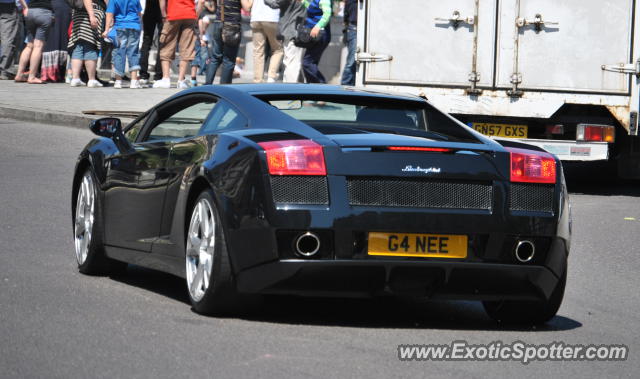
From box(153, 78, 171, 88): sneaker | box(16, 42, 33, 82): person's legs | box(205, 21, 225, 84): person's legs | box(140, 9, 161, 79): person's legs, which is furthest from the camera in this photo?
box(140, 9, 161, 79): person's legs

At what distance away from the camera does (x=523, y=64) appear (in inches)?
585

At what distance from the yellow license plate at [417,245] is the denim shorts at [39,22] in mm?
17326

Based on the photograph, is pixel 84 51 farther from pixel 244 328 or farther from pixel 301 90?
pixel 244 328

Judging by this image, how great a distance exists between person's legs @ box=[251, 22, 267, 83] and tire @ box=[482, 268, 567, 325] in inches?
608

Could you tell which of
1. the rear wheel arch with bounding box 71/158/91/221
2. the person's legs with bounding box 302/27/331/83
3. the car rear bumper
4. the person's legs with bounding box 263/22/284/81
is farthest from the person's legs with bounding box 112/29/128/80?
the car rear bumper

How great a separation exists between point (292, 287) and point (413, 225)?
0.61m

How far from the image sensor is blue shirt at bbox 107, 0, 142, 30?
905 inches

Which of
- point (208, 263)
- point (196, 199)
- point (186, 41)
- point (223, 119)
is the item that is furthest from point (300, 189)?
point (186, 41)

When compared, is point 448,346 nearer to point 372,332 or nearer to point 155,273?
point 372,332

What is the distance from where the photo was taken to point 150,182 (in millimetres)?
7547

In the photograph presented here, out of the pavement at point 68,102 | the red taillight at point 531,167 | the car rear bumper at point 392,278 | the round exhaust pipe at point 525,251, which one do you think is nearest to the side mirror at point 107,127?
the car rear bumper at point 392,278

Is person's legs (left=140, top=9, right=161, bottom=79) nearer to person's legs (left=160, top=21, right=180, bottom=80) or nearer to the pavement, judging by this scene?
the pavement

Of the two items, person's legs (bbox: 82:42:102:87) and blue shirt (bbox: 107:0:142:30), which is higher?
blue shirt (bbox: 107:0:142:30)

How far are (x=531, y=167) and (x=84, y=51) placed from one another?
56.4ft
